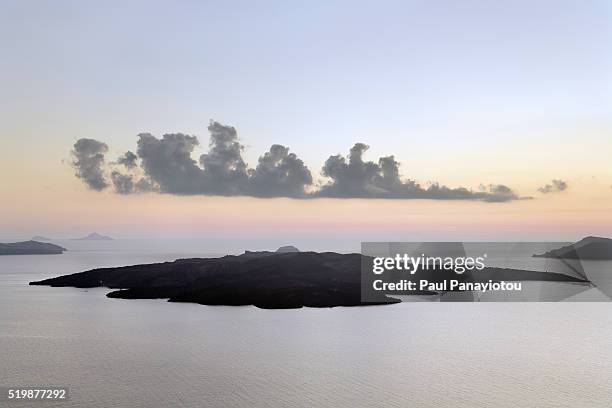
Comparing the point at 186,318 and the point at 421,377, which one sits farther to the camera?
the point at 186,318

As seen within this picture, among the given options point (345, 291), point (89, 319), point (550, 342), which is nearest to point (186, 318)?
point (89, 319)

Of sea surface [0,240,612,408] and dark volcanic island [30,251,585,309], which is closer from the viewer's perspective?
sea surface [0,240,612,408]

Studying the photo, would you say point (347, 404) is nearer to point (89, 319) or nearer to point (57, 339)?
point (57, 339)

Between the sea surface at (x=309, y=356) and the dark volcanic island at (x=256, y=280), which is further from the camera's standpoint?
the dark volcanic island at (x=256, y=280)
